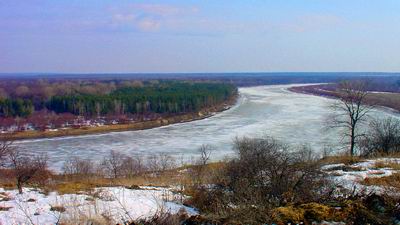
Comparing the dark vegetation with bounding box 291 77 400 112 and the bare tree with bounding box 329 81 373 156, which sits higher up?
the bare tree with bounding box 329 81 373 156

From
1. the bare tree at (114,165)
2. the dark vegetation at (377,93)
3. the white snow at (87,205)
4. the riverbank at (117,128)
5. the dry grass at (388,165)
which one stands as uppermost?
the white snow at (87,205)

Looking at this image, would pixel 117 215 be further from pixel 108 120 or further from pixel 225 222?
pixel 108 120

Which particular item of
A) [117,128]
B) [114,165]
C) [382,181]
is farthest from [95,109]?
[382,181]

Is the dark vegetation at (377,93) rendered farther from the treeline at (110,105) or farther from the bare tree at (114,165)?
the treeline at (110,105)

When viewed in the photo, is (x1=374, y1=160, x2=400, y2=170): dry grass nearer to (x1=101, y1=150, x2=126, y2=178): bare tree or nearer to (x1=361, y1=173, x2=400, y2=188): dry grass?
(x1=361, y1=173, x2=400, y2=188): dry grass

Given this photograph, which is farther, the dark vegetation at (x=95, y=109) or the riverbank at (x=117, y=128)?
the dark vegetation at (x=95, y=109)

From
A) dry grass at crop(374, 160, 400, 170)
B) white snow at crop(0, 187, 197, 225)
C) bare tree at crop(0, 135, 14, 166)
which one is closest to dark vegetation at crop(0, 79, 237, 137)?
bare tree at crop(0, 135, 14, 166)

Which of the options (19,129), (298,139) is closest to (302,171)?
(298,139)

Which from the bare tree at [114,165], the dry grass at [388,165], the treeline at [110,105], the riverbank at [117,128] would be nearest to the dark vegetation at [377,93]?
the bare tree at [114,165]

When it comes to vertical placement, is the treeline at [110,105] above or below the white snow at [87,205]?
below
